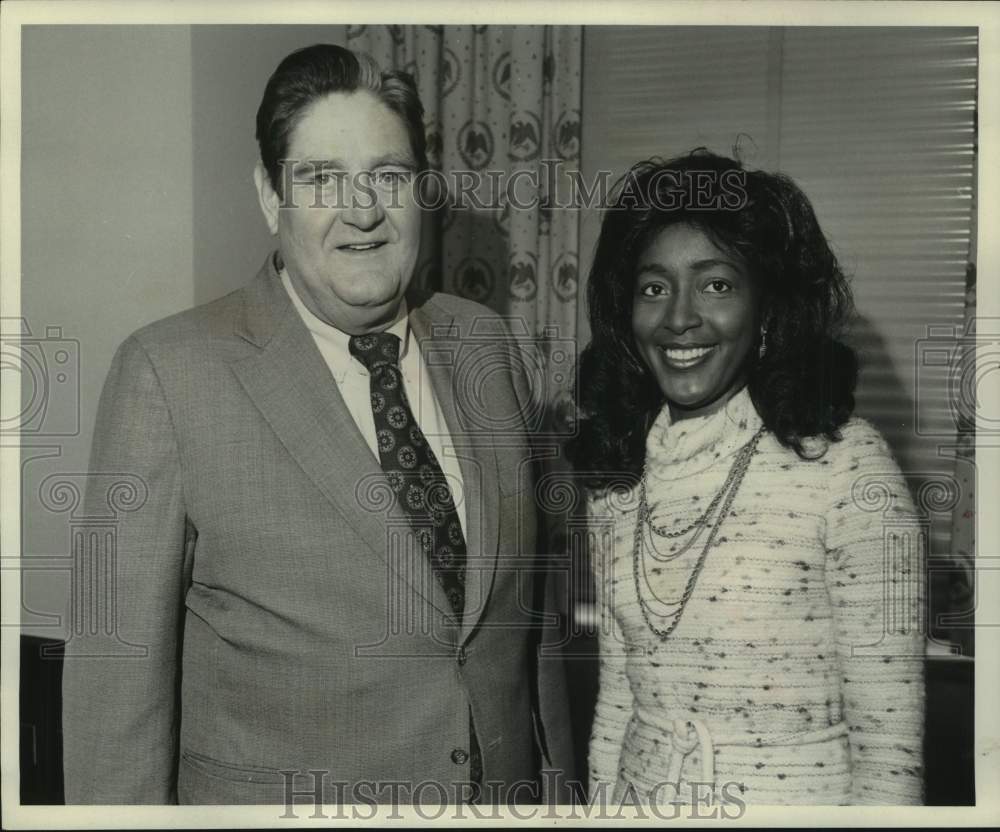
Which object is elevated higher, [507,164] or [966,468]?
[507,164]

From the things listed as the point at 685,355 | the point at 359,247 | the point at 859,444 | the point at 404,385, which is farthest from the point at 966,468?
the point at 359,247

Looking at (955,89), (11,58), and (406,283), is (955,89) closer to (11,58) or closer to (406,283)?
(406,283)

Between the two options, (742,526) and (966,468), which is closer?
(742,526)

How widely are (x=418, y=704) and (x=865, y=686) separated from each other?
2.18ft

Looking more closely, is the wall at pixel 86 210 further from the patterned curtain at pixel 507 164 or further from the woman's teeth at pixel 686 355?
the woman's teeth at pixel 686 355

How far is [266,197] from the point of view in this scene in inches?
62.1

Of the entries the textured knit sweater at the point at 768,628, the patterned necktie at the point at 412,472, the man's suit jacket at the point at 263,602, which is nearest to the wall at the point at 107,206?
the man's suit jacket at the point at 263,602

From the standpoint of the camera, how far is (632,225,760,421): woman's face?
1.54m

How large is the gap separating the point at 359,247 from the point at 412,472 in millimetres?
354

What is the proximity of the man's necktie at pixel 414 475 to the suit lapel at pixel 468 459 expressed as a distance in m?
0.02

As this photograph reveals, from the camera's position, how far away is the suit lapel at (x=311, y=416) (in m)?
1.49

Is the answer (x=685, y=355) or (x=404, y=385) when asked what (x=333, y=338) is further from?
(x=685, y=355)

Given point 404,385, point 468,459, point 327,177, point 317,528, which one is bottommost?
point 317,528

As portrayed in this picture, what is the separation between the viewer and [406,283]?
1588 mm
